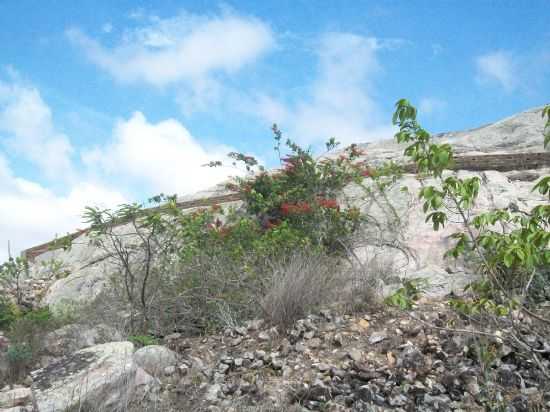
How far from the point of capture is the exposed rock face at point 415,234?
6822mm

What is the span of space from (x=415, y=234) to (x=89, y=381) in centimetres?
533

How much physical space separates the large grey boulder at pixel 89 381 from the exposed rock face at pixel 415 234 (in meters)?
1.81

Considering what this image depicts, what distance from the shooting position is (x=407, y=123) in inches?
125

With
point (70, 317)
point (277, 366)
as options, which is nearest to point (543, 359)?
point (277, 366)

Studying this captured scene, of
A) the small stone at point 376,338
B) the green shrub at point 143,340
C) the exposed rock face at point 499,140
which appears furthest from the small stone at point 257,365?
the exposed rock face at point 499,140

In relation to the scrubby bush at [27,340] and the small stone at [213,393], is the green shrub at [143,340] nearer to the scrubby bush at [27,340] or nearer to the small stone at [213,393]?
the scrubby bush at [27,340]

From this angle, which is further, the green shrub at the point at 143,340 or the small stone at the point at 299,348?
the green shrub at the point at 143,340

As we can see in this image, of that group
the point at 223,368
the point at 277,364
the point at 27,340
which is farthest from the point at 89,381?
→ the point at 27,340

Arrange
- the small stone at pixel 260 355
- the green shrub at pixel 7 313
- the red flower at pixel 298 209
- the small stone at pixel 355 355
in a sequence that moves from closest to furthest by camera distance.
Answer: the small stone at pixel 355 355
the small stone at pixel 260 355
the green shrub at pixel 7 313
the red flower at pixel 298 209

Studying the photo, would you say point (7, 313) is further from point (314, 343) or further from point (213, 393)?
point (314, 343)

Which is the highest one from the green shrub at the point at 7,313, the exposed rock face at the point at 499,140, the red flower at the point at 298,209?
the exposed rock face at the point at 499,140

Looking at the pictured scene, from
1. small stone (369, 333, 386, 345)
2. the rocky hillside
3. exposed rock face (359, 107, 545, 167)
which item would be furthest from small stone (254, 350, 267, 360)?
exposed rock face (359, 107, 545, 167)

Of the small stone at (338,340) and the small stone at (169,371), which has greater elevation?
the small stone at (169,371)

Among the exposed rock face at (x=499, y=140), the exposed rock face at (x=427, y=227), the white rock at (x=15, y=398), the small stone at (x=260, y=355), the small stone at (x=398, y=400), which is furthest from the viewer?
the exposed rock face at (x=499, y=140)
